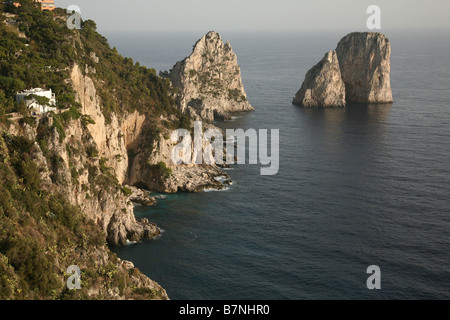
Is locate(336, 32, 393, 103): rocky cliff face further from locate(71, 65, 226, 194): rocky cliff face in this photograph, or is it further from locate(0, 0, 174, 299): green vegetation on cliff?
locate(0, 0, 174, 299): green vegetation on cliff

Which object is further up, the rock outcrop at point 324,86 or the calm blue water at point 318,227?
the rock outcrop at point 324,86

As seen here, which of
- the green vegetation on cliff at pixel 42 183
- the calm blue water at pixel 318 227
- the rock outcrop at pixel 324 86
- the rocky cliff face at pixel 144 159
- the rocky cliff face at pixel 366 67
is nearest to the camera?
the green vegetation on cliff at pixel 42 183

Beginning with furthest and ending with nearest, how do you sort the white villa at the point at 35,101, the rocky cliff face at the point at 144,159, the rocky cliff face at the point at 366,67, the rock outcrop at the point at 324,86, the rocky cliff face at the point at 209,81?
the rocky cliff face at the point at 366,67 → the rock outcrop at the point at 324,86 → the rocky cliff face at the point at 209,81 → the rocky cliff face at the point at 144,159 → the white villa at the point at 35,101

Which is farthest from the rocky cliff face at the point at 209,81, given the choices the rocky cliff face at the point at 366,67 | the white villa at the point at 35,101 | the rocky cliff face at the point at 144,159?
the white villa at the point at 35,101

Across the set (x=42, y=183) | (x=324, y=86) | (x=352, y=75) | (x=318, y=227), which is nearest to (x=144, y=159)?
(x=318, y=227)

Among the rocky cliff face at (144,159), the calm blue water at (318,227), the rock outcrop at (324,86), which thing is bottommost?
the calm blue water at (318,227)

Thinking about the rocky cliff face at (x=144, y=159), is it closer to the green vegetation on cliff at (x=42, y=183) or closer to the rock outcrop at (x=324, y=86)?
the green vegetation on cliff at (x=42, y=183)

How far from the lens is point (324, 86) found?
6127 inches

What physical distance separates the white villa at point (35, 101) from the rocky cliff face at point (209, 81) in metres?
70.8

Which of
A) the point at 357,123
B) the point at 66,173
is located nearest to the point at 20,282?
the point at 66,173

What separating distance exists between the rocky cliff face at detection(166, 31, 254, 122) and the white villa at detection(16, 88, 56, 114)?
7085cm

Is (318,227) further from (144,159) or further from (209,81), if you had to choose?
(209,81)

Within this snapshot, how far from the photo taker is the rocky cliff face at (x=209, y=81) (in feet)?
437
